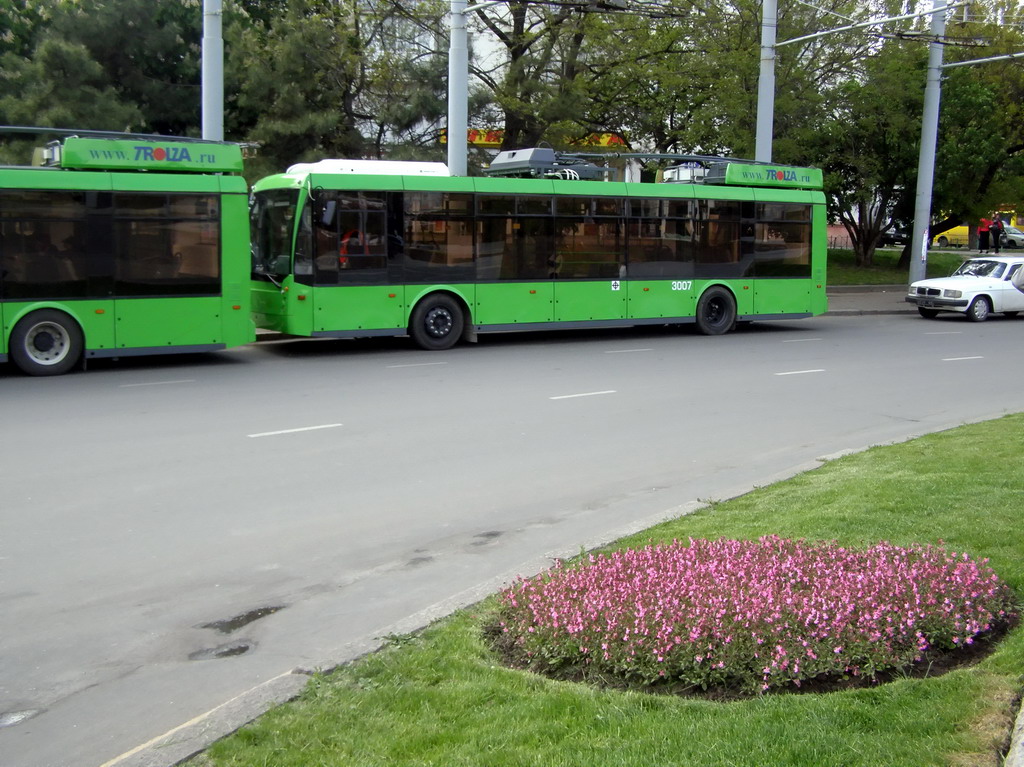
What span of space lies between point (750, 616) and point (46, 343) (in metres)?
13.5

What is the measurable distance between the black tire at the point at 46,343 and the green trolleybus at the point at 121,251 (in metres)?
0.01

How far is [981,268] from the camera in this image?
3022cm

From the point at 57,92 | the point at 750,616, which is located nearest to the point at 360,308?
the point at 57,92

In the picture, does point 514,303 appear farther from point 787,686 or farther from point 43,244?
point 787,686

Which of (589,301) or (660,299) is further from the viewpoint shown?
(660,299)

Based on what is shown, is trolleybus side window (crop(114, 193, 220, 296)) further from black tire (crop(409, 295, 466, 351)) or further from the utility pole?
the utility pole

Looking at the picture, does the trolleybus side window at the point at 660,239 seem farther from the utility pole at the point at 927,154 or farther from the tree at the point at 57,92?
the utility pole at the point at 927,154

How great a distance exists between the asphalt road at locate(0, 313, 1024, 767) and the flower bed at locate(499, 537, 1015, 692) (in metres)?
0.94

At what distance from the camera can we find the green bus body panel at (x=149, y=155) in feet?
53.1

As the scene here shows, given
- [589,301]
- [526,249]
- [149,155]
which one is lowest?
[589,301]

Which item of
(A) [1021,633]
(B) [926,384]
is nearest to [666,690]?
(A) [1021,633]

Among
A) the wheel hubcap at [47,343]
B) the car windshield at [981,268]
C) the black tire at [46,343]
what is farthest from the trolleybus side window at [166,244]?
the car windshield at [981,268]

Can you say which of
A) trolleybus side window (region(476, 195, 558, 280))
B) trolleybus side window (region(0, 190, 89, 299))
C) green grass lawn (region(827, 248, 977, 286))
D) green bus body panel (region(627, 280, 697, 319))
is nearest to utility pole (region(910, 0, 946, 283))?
green grass lawn (region(827, 248, 977, 286))

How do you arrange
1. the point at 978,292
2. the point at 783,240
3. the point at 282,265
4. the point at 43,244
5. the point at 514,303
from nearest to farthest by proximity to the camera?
1. the point at 43,244
2. the point at 282,265
3. the point at 514,303
4. the point at 783,240
5. the point at 978,292
